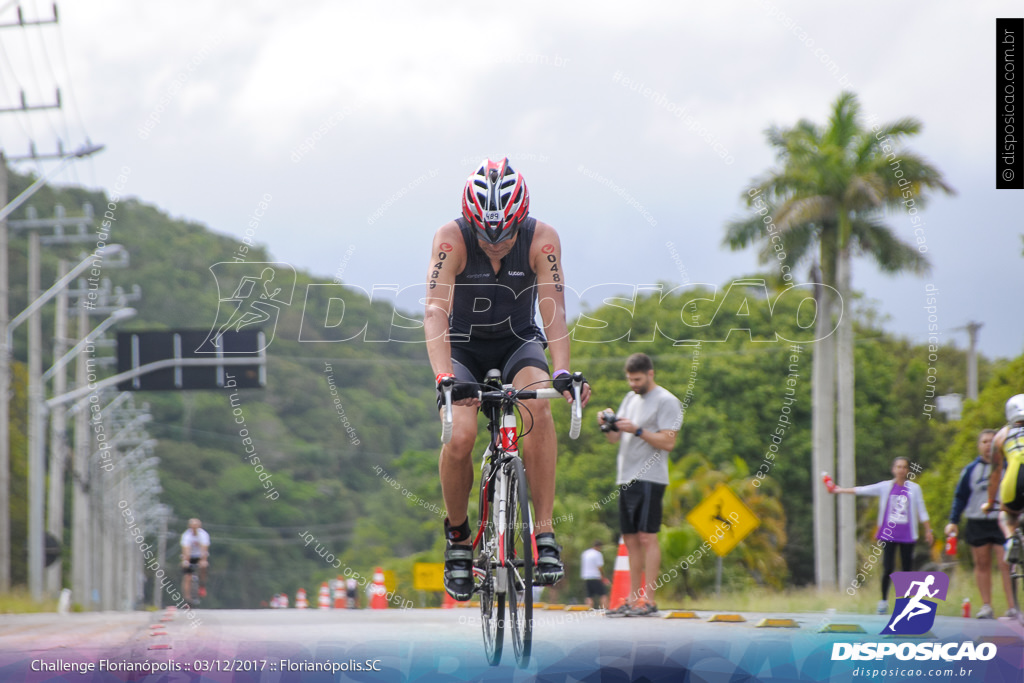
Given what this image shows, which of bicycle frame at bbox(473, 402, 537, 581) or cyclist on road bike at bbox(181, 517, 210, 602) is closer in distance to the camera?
bicycle frame at bbox(473, 402, 537, 581)

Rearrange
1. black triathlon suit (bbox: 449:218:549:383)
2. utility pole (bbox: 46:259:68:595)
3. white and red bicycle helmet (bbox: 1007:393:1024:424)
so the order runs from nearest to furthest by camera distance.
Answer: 1. black triathlon suit (bbox: 449:218:549:383)
2. white and red bicycle helmet (bbox: 1007:393:1024:424)
3. utility pole (bbox: 46:259:68:595)

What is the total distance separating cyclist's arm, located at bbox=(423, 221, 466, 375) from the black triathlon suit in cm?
6

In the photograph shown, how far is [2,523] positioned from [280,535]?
51.6 meters

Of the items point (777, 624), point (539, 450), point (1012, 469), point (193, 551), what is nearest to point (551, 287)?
point (539, 450)

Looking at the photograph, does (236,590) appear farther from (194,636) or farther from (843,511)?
(194,636)

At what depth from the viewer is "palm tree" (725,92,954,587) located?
88.4 feet

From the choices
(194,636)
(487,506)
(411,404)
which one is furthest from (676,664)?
(411,404)

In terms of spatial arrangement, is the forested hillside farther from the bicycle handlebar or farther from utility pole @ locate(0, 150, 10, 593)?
the bicycle handlebar

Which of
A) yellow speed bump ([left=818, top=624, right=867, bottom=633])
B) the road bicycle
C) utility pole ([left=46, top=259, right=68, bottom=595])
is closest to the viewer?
the road bicycle

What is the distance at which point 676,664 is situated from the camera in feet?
19.8

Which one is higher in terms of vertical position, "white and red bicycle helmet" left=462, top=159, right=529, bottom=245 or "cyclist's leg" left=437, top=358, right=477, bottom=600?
"white and red bicycle helmet" left=462, top=159, right=529, bottom=245

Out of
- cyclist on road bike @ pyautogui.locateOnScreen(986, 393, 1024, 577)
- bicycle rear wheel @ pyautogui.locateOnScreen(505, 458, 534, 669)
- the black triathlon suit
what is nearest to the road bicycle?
bicycle rear wheel @ pyautogui.locateOnScreen(505, 458, 534, 669)

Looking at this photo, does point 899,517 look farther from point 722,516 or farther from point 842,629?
point 842,629

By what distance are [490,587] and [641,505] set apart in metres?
3.50
